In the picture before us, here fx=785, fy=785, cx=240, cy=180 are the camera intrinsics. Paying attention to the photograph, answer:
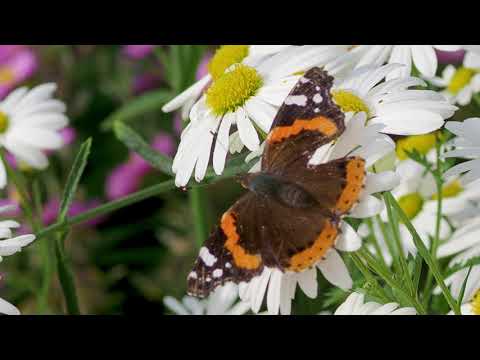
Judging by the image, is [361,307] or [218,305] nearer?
[361,307]

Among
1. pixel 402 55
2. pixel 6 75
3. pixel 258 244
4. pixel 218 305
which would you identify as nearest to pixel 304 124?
pixel 258 244

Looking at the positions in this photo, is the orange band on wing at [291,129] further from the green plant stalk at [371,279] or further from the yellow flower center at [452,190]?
the yellow flower center at [452,190]

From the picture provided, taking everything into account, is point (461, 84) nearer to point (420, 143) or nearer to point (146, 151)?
point (420, 143)

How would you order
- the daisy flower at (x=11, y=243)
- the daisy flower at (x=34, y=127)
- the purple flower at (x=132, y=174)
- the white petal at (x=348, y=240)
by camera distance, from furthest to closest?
the purple flower at (x=132, y=174)
the daisy flower at (x=34, y=127)
the daisy flower at (x=11, y=243)
the white petal at (x=348, y=240)

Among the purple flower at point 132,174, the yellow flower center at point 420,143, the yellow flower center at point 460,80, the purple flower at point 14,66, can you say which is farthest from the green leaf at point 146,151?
the purple flower at point 14,66
